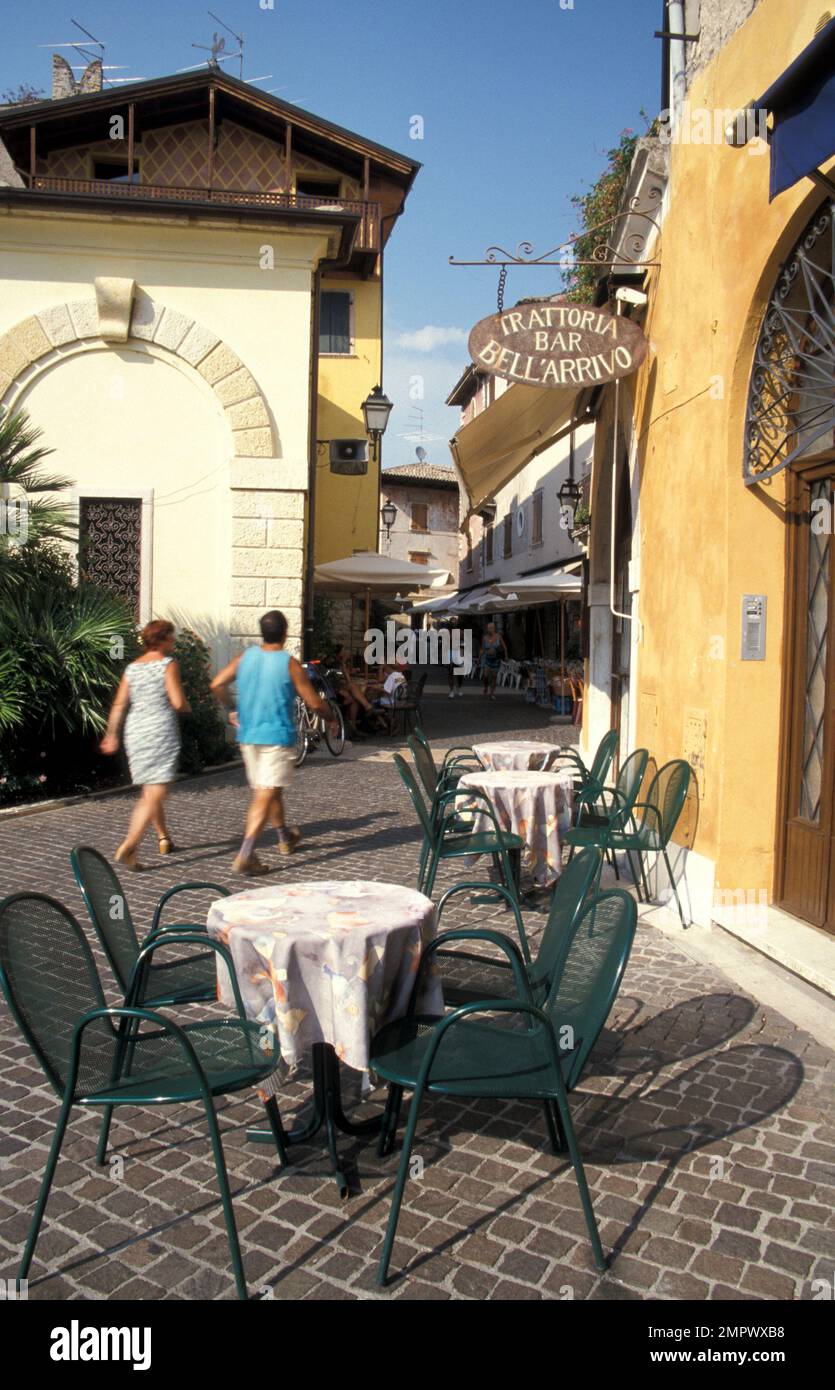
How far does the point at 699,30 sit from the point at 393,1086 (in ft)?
21.2

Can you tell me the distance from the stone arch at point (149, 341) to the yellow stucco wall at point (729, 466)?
7.35m

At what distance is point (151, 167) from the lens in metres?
17.8

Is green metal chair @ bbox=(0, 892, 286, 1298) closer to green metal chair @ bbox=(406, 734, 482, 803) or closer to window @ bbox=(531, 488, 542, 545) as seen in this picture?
green metal chair @ bbox=(406, 734, 482, 803)

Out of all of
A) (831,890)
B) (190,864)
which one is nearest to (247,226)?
(190,864)

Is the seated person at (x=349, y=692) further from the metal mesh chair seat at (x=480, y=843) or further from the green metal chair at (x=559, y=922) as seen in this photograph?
the green metal chair at (x=559, y=922)

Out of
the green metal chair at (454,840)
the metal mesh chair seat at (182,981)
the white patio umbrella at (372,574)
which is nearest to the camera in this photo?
the metal mesh chair seat at (182,981)

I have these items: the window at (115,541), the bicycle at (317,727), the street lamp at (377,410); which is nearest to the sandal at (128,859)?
the bicycle at (317,727)

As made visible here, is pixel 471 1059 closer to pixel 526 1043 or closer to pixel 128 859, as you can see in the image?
pixel 526 1043

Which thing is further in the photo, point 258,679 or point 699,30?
point 258,679

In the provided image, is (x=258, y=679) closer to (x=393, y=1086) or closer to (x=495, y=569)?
(x=393, y=1086)

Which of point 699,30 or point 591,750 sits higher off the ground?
point 699,30

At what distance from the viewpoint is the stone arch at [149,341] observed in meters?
12.7

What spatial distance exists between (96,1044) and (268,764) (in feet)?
13.8

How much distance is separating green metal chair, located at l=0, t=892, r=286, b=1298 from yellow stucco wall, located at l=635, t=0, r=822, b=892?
3348 millimetres
